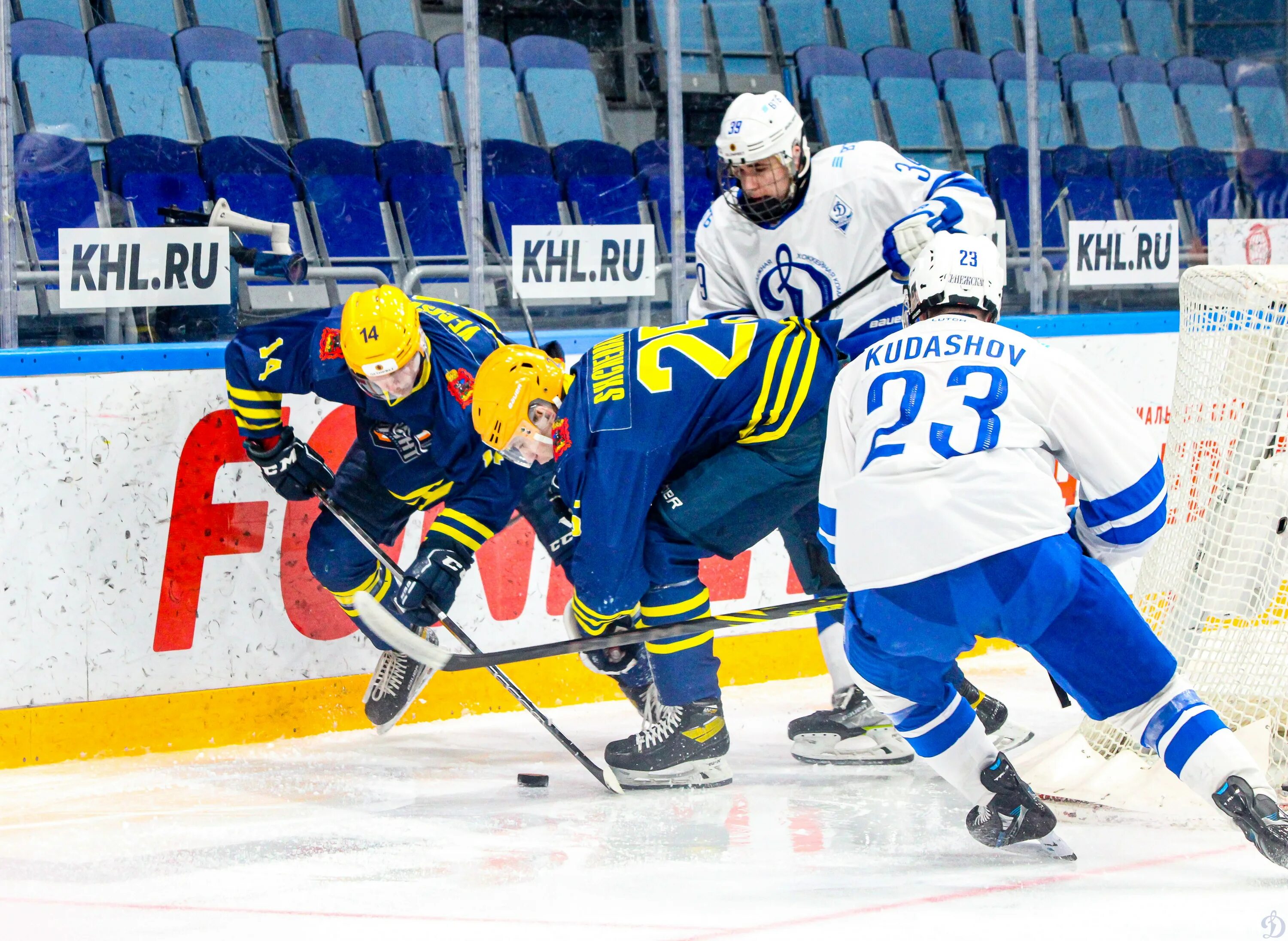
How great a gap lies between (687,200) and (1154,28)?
193 centimetres

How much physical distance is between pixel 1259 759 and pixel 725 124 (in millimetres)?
1611

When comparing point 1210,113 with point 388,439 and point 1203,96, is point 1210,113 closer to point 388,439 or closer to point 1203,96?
point 1203,96

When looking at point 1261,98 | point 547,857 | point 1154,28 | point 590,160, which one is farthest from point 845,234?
point 1261,98

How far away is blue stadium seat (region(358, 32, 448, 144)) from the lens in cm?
376

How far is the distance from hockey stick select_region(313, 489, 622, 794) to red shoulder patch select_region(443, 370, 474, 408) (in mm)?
384

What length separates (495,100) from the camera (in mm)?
3863

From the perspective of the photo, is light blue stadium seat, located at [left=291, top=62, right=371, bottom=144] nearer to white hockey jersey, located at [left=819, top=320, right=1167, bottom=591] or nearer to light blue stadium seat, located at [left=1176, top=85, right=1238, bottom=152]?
white hockey jersey, located at [left=819, top=320, right=1167, bottom=591]

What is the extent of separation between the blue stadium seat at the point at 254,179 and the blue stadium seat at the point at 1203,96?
3014 millimetres

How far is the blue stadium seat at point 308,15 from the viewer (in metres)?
3.64

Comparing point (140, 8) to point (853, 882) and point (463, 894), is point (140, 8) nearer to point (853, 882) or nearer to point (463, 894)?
point (463, 894)

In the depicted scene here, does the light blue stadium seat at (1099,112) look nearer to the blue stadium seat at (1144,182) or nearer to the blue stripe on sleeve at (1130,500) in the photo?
the blue stadium seat at (1144,182)

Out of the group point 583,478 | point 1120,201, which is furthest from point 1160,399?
point 583,478

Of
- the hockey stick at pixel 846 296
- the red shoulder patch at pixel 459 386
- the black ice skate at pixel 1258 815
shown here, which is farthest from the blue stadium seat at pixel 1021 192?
the black ice skate at pixel 1258 815

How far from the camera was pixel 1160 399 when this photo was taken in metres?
4.52
